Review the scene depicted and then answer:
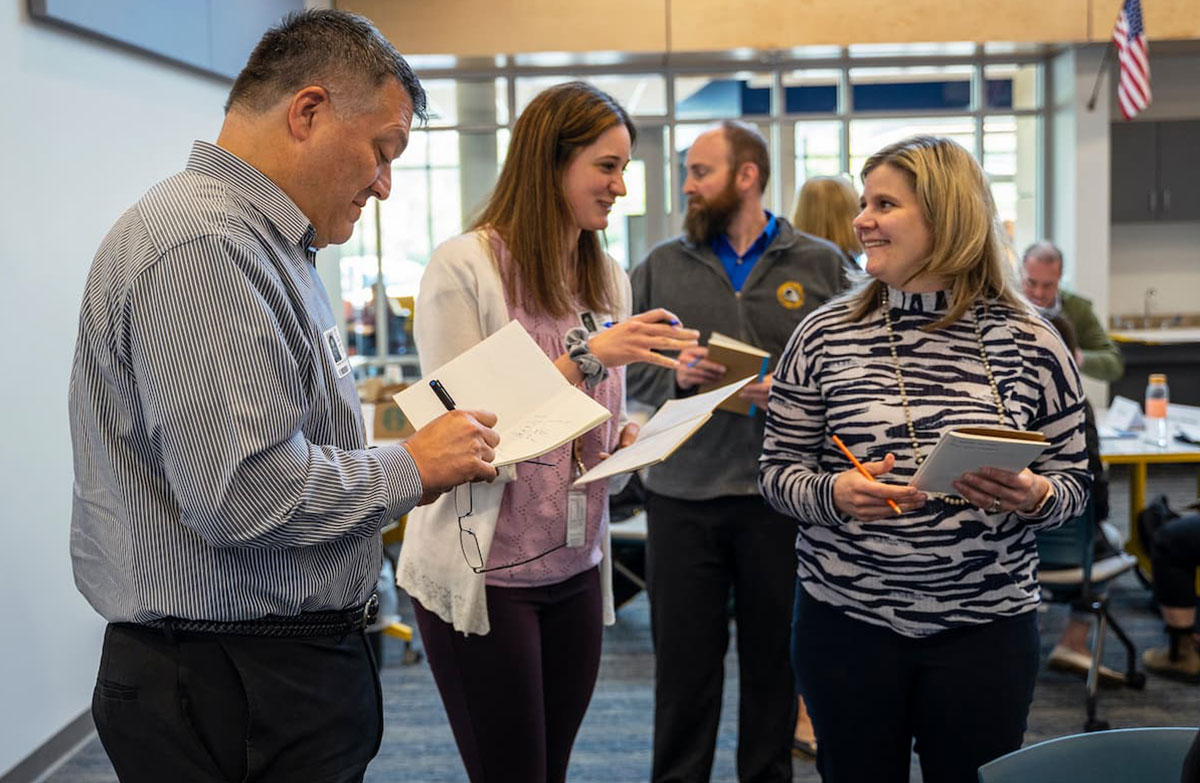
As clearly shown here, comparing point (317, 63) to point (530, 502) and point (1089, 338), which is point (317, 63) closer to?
point (530, 502)

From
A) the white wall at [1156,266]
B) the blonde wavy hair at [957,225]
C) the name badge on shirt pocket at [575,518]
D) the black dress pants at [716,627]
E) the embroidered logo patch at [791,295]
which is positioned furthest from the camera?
the white wall at [1156,266]

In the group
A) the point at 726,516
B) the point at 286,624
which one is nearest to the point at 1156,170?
the point at 726,516

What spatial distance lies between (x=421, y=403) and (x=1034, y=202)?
864 centimetres

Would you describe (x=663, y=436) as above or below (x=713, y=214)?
below

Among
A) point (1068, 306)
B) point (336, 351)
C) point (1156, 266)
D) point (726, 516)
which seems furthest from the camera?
point (1156, 266)

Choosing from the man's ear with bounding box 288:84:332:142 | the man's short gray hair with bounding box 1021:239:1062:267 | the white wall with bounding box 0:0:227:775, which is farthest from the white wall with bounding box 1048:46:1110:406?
the man's ear with bounding box 288:84:332:142

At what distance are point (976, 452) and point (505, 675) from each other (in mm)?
913

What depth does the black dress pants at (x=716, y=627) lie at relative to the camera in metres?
2.72

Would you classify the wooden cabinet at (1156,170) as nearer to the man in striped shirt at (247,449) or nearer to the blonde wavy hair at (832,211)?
the blonde wavy hair at (832,211)

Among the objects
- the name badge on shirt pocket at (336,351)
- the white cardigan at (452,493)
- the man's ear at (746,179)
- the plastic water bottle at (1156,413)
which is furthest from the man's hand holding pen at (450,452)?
the plastic water bottle at (1156,413)

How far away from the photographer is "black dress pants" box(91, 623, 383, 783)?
1277 millimetres

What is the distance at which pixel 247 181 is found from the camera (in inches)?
51.8

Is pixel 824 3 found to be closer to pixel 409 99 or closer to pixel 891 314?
pixel 891 314

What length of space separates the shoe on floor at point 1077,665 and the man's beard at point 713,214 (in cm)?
228
